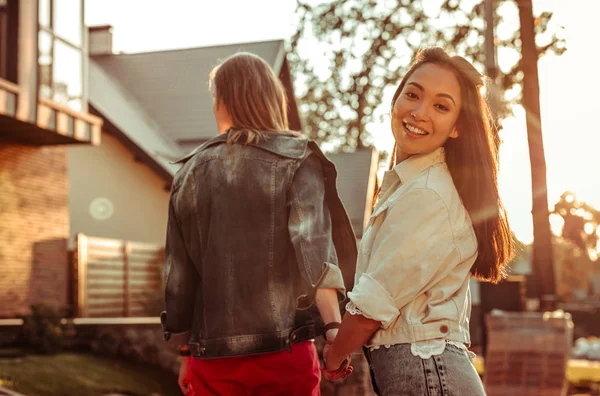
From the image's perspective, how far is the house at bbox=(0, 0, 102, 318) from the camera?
12.6 meters

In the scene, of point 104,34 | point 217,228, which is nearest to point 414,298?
point 217,228

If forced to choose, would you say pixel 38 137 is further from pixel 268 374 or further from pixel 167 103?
pixel 268 374

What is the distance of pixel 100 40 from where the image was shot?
928 inches

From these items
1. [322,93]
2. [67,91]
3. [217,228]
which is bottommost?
[217,228]

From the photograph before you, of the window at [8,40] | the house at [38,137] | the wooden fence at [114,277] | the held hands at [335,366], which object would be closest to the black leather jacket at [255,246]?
the held hands at [335,366]

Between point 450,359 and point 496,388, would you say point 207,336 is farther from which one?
point 496,388

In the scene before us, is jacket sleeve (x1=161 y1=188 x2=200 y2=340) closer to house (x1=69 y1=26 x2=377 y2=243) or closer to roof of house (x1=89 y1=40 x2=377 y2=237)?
house (x1=69 y1=26 x2=377 y2=243)

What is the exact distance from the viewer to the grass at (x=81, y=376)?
739 centimetres

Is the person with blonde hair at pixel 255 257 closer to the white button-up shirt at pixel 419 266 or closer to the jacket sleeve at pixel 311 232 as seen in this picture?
the jacket sleeve at pixel 311 232

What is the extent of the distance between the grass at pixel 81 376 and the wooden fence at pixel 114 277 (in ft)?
16.0

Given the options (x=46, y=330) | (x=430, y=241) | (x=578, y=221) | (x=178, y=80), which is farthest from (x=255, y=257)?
(x=178, y=80)

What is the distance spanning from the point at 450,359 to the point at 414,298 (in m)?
0.18

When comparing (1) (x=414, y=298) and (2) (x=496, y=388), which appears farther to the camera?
(2) (x=496, y=388)

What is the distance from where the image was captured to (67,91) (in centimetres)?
1415
